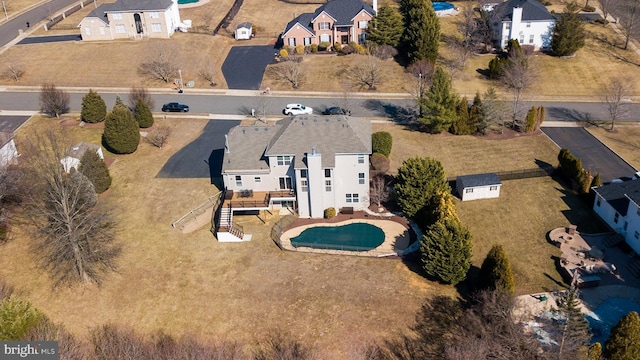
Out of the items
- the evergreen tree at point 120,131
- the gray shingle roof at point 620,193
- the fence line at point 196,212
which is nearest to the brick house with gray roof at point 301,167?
the fence line at point 196,212

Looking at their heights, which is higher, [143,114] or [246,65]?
[246,65]

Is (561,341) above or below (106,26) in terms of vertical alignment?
below

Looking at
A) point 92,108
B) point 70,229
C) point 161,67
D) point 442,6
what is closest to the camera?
point 70,229

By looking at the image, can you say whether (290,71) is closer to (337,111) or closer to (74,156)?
(337,111)

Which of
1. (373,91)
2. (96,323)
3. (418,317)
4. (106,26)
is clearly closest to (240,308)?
(96,323)

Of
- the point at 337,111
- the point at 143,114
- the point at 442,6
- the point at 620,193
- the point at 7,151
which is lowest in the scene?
the point at 620,193

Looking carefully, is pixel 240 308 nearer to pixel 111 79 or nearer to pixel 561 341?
pixel 561 341

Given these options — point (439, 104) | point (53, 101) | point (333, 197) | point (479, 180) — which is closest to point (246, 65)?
point (53, 101)
